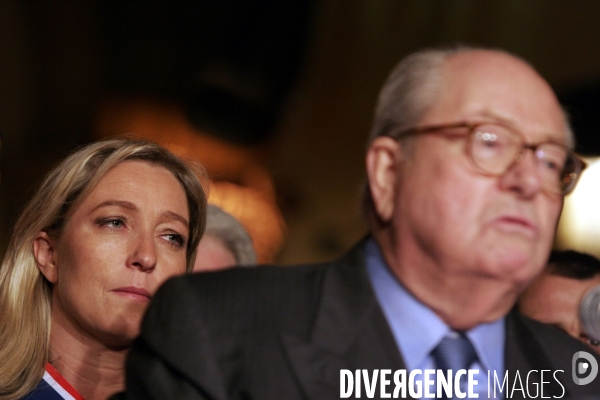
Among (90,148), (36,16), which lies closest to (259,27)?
(36,16)

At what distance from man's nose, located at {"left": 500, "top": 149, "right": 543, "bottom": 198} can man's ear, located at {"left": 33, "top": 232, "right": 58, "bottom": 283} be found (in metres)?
0.91

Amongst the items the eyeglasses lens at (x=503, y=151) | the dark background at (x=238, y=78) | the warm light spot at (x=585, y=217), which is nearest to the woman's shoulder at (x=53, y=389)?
the eyeglasses lens at (x=503, y=151)

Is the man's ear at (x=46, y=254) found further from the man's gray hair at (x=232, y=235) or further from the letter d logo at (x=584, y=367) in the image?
the letter d logo at (x=584, y=367)

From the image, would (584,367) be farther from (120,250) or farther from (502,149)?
(120,250)

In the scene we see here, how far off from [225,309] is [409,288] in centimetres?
21

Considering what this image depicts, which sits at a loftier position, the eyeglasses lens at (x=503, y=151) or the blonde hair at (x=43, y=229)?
the eyeglasses lens at (x=503, y=151)

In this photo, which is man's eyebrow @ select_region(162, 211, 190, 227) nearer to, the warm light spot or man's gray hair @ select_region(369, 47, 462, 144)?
man's gray hair @ select_region(369, 47, 462, 144)

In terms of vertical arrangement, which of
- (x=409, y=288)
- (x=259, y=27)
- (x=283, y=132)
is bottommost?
(x=283, y=132)

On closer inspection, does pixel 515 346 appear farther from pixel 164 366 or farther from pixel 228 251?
pixel 228 251

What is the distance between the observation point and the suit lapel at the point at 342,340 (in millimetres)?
917

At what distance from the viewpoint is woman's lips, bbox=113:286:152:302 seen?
1313mm

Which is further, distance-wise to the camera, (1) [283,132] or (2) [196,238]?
(1) [283,132]

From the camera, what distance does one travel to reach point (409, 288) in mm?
943

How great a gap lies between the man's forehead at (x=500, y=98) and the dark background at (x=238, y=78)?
2977 mm
